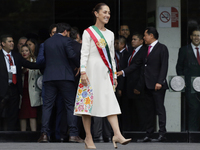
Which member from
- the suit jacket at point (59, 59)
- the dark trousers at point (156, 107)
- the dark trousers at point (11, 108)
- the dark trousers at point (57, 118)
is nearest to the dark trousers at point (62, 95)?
the suit jacket at point (59, 59)

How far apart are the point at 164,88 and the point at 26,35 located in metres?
2.99

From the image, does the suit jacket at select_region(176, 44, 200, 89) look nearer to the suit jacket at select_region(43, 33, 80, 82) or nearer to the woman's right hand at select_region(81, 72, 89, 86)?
the suit jacket at select_region(43, 33, 80, 82)

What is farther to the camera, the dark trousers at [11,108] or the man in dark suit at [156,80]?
the dark trousers at [11,108]

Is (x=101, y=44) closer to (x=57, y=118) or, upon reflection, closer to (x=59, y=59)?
(x=59, y=59)

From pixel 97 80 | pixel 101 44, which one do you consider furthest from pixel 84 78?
pixel 101 44

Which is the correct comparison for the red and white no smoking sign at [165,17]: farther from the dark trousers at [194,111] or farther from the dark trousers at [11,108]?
the dark trousers at [11,108]

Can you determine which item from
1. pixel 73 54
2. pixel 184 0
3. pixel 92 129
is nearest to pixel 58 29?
pixel 73 54

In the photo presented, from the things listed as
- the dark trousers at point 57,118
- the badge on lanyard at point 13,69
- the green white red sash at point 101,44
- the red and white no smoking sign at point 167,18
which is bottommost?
the dark trousers at point 57,118

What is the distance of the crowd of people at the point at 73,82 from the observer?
9141 millimetres

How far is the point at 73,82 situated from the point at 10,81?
1.55m

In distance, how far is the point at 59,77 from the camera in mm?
9023

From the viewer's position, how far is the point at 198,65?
10242 mm

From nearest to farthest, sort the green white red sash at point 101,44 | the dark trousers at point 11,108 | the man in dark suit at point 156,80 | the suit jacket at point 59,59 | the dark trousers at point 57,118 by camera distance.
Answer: the green white red sash at point 101,44 < the suit jacket at point 59,59 < the man in dark suit at point 156,80 < the dark trousers at point 57,118 < the dark trousers at point 11,108

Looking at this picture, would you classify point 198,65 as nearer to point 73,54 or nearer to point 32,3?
point 73,54
